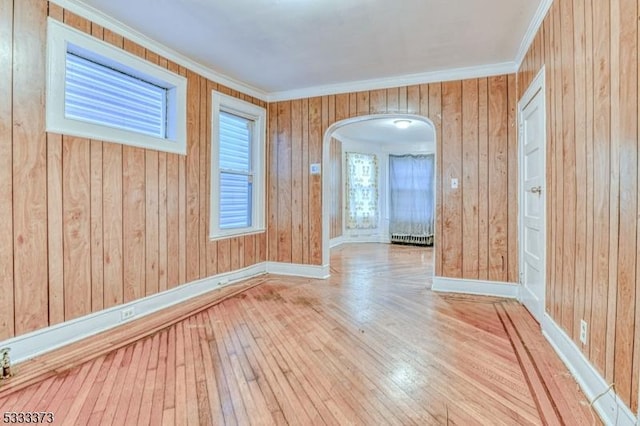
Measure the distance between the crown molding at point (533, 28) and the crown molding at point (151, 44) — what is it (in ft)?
10.6

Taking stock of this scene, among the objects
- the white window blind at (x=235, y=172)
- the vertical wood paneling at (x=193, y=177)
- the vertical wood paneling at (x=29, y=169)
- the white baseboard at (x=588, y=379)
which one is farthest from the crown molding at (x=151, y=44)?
the white baseboard at (x=588, y=379)

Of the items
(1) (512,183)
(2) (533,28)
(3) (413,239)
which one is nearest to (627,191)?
(2) (533,28)

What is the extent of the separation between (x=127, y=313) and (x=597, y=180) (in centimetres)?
363

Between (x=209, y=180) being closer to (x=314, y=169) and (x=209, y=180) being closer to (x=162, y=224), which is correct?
(x=162, y=224)

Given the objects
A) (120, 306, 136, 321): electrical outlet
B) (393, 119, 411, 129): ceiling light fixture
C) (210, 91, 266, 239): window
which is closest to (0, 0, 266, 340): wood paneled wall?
(120, 306, 136, 321): electrical outlet

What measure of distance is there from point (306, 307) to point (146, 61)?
2895 mm

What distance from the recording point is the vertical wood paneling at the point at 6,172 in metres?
2.16

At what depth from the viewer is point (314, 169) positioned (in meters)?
4.73

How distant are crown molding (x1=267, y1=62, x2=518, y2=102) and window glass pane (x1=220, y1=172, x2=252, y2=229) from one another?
1363 millimetres

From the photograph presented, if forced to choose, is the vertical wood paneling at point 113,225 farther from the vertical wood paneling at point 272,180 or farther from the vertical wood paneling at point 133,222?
the vertical wood paneling at point 272,180

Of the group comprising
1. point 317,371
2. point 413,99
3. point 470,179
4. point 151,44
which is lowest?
point 317,371

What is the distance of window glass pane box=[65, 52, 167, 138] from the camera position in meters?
2.66

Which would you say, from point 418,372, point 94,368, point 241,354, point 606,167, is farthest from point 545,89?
point 94,368

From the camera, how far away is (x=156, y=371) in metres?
2.12
